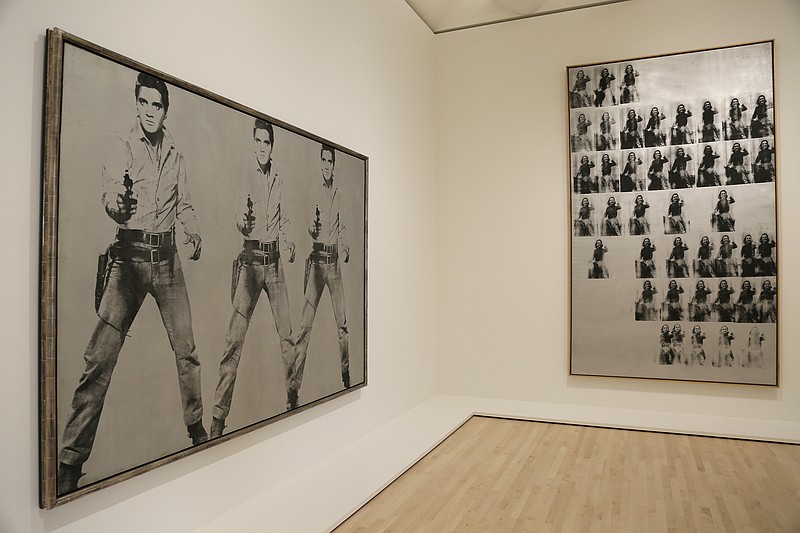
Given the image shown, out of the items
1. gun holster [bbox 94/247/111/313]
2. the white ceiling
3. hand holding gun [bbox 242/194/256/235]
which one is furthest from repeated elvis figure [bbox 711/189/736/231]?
gun holster [bbox 94/247/111/313]

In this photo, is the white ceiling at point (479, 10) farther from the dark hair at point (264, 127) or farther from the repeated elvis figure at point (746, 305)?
the dark hair at point (264, 127)

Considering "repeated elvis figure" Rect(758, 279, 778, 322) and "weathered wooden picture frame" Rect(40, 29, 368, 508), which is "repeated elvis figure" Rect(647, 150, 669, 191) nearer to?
"repeated elvis figure" Rect(758, 279, 778, 322)

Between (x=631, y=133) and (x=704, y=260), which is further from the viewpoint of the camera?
(x=631, y=133)

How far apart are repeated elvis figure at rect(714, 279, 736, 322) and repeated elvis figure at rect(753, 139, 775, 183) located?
0.79 metres

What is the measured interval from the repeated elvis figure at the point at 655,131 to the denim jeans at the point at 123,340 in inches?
152

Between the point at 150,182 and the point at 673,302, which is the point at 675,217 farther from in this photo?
the point at 150,182

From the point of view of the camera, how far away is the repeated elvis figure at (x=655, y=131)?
4926mm

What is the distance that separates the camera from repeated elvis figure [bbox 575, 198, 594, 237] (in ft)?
16.7

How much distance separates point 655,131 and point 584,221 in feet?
2.85

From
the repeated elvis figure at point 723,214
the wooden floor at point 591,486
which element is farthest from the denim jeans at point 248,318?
the repeated elvis figure at point 723,214

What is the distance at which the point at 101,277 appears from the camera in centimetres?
215

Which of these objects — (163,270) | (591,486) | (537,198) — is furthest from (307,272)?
(537,198)

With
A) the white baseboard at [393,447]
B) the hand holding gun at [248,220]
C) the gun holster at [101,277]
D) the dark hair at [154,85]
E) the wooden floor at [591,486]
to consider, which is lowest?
the wooden floor at [591,486]

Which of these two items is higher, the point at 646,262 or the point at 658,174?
the point at 658,174
